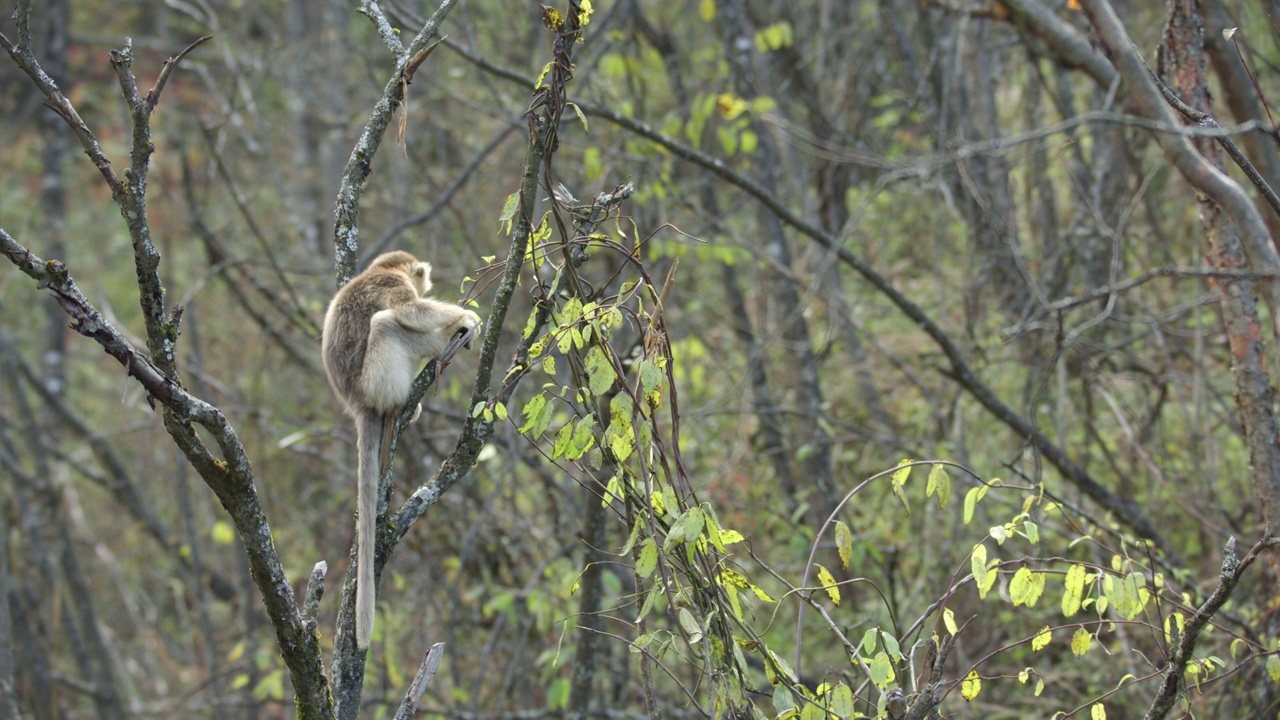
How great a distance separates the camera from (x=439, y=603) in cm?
780

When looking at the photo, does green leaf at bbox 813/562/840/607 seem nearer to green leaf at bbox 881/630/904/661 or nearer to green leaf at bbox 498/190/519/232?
green leaf at bbox 881/630/904/661

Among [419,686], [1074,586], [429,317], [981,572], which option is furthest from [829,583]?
[429,317]

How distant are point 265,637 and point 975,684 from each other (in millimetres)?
7121

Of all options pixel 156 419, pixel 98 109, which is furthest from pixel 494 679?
pixel 98 109

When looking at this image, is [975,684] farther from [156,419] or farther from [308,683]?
[156,419]

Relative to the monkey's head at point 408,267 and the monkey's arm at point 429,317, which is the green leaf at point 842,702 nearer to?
the monkey's arm at point 429,317

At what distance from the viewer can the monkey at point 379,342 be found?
154 inches

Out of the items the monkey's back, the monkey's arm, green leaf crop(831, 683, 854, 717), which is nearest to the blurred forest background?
green leaf crop(831, 683, 854, 717)

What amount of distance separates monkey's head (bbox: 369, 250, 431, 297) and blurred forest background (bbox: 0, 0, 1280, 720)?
1.62 ft

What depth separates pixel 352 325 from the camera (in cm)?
423

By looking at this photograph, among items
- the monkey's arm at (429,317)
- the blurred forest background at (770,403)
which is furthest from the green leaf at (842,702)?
the monkey's arm at (429,317)

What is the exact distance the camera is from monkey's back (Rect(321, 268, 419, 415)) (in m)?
4.14

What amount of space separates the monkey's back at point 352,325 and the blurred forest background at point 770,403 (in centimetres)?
72

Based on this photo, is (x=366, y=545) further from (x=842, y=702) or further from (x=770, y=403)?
(x=770, y=403)
